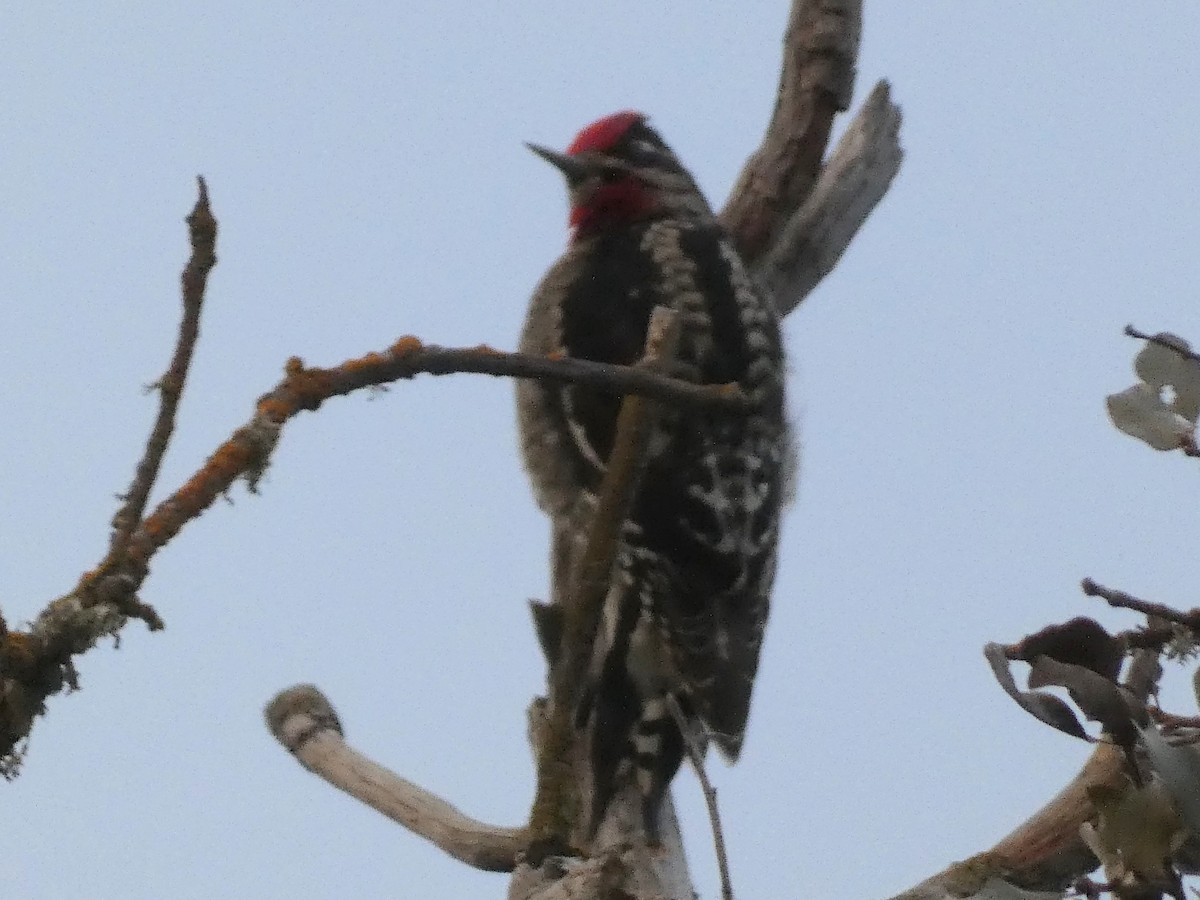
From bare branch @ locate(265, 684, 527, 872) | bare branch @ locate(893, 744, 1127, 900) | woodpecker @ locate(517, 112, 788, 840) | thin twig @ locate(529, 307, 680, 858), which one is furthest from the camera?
woodpecker @ locate(517, 112, 788, 840)

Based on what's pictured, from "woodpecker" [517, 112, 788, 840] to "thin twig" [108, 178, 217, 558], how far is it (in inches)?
87.1

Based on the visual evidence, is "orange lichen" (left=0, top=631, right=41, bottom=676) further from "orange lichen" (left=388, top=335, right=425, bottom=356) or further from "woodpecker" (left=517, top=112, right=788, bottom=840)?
"woodpecker" (left=517, top=112, right=788, bottom=840)

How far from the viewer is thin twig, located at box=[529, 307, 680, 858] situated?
244 cm

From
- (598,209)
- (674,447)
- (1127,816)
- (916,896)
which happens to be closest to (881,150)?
(598,209)

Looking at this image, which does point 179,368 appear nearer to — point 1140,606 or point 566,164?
point 1140,606

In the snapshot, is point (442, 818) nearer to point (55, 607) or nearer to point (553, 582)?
point (553, 582)

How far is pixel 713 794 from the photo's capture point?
205 cm

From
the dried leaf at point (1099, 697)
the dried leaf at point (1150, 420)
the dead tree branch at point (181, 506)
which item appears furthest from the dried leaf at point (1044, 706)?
the dead tree branch at point (181, 506)

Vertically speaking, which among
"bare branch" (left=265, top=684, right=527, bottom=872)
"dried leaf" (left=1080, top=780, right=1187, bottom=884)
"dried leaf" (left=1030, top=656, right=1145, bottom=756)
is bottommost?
"dried leaf" (left=1080, top=780, right=1187, bottom=884)

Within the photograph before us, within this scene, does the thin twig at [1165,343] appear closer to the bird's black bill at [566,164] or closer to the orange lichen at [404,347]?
the orange lichen at [404,347]

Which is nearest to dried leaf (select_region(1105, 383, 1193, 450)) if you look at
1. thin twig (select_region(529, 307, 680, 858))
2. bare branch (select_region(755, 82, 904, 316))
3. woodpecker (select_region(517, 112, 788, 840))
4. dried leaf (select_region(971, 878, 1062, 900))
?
dried leaf (select_region(971, 878, 1062, 900))

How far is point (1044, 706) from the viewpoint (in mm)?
1639

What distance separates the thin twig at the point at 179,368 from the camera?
1490 mm

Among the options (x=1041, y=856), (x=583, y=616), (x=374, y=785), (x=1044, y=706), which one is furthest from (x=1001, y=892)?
(x=374, y=785)
